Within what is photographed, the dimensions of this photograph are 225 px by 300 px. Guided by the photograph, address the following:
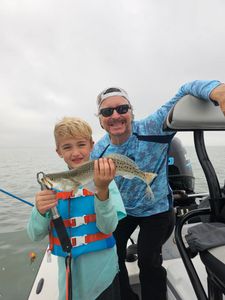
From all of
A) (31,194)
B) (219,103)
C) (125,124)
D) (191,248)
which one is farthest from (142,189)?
(31,194)

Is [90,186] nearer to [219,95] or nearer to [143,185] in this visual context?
[143,185]

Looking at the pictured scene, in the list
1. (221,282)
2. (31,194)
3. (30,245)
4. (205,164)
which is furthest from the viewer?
(31,194)

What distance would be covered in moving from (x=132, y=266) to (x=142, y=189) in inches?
47.7

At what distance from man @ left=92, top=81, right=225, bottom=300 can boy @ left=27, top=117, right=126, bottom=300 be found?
0.50m

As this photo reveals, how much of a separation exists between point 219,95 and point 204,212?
0.83m

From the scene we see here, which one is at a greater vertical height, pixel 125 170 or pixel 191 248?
pixel 125 170

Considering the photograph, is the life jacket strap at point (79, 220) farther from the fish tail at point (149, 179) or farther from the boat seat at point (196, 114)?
the boat seat at point (196, 114)

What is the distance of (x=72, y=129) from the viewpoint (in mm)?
2139

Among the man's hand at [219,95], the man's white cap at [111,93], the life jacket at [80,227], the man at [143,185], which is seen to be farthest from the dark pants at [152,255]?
the man's hand at [219,95]

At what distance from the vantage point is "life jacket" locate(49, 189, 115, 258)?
2121 mm

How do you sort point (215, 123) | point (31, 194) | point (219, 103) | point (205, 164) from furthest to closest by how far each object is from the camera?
point (31, 194) < point (205, 164) < point (215, 123) < point (219, 103)

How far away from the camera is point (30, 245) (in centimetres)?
671

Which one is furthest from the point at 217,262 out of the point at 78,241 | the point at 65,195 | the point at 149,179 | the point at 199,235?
the point at 65,195

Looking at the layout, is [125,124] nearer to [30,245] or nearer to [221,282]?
[221,282]
